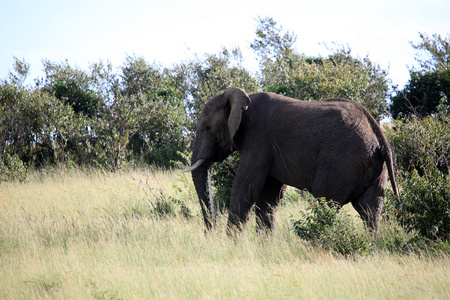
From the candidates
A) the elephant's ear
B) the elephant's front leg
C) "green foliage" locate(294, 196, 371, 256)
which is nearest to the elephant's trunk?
the elephant's front leg

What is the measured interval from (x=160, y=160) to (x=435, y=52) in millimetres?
19762

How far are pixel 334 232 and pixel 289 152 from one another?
149 centimetres

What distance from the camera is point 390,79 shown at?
26.0 metres

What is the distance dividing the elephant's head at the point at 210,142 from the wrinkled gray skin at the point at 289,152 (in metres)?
0.02

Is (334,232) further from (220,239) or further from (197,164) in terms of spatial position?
(197,164)

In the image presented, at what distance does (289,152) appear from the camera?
7562 mm

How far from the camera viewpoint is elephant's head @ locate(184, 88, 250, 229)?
27.0 ft

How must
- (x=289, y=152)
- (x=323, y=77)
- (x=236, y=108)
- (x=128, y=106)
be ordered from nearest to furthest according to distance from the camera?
(x=289, y=152) < (x=236, y=108) < (x=323, y=77) < (x=128, y=106)

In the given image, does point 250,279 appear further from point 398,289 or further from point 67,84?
point 67,84

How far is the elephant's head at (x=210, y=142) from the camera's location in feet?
27.0

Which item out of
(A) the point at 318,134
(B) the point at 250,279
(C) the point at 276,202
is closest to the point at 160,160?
(C) the point at 276,202

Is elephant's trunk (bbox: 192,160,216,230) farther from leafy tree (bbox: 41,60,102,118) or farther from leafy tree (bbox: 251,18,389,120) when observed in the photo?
leafy tree (bbox: 41,60,102,118)

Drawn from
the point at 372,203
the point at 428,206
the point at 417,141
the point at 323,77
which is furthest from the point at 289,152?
the point at 323,77

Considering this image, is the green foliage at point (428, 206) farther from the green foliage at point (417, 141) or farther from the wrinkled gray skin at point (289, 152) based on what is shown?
the green foliage at point (417, 141)
